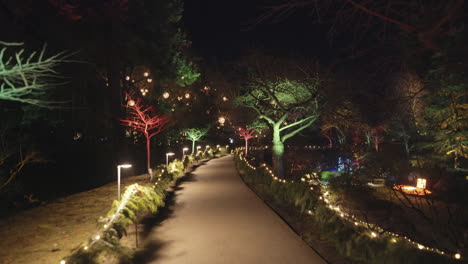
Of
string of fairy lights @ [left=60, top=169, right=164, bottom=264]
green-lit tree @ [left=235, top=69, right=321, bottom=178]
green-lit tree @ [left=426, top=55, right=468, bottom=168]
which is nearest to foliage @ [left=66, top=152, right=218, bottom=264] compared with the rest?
string of fairy lights @ [left=60, top=169, right=164, bottom=264]

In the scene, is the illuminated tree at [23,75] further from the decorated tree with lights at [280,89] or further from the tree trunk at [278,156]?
the tree trunk at [278,156]

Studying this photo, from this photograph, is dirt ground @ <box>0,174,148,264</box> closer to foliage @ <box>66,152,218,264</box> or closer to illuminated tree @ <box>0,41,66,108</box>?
foliage @ <box>66,152,218,264</box>

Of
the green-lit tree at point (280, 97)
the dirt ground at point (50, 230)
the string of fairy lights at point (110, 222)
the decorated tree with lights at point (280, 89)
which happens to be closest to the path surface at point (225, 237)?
the string of fairy lights at point (110, 222)

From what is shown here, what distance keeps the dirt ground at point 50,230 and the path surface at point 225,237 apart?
0.97m

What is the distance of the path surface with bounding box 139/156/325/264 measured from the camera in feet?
20.6

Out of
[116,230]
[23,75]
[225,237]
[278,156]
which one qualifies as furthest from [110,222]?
[278,156]

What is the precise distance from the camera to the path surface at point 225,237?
6.27 metres

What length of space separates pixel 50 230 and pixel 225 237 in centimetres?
406

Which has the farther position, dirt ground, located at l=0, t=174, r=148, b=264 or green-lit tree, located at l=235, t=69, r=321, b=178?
green-lit tree, located at l=235, t=69, r=321, b=178

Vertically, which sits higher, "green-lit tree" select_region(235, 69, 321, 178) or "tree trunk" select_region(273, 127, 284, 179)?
"green-lit tree" select_region(235, 69, 321, 178)

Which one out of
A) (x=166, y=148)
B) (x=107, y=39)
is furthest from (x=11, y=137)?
(x=166, y=148)

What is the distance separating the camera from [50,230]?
798cm

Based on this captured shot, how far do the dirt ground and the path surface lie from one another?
3.19 ft

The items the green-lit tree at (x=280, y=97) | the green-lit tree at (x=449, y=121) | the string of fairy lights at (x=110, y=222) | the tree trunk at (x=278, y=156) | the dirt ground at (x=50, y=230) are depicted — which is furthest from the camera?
the tree trunk at (x=278, y=156)
